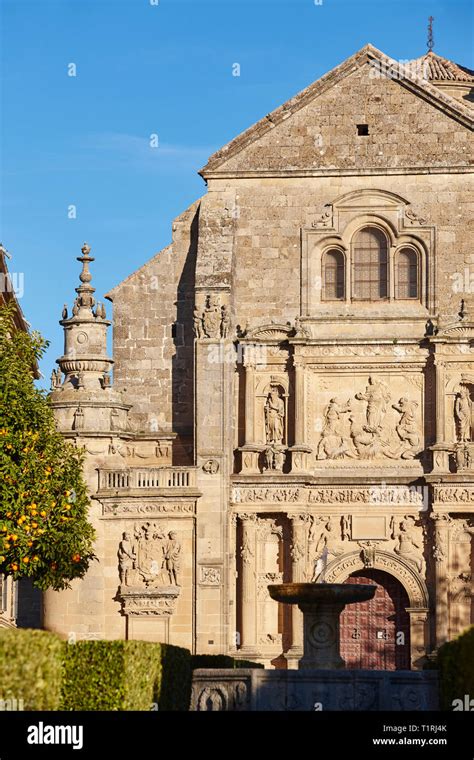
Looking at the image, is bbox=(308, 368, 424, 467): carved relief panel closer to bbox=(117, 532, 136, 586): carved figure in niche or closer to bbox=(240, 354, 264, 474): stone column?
bbox=(240, 354, 264, 474): stone column

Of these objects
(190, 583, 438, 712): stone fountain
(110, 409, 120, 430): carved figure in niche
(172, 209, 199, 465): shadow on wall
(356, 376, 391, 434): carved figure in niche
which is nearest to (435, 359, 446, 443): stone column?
(356, 376, 391, 434): carved figure in niche

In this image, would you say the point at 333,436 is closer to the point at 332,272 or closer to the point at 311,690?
the point at 332,272

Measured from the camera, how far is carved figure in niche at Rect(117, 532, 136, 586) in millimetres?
43531

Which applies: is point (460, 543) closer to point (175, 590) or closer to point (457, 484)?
point (457, 484)

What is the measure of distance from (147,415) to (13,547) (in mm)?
9954

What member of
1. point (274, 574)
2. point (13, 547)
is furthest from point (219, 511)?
point (13, 547)

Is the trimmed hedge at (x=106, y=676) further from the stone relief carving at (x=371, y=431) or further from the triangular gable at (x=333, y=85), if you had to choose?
the triangular gable at (x=333, y=85)

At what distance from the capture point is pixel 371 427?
4450cm

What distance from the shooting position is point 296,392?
44312 millimetres

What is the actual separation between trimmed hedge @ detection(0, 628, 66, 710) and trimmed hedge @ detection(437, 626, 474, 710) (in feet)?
17.9

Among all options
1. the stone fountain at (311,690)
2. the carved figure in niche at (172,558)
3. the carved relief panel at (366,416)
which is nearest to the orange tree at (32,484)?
the carved figure in niche at (172,558)

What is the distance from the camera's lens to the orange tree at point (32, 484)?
1432 inches

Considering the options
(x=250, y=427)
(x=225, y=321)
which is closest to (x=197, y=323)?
(x=225, y=321)
